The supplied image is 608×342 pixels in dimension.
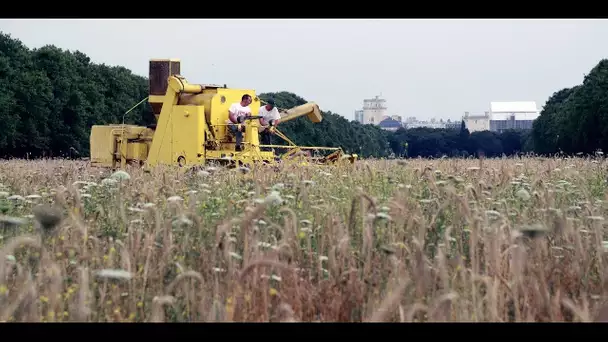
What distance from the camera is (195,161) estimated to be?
20.3 metres

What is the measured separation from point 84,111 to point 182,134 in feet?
122

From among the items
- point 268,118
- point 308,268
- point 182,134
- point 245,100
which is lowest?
point 308,268

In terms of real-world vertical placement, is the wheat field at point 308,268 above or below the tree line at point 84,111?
below

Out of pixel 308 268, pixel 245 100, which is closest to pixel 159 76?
pixel 245 100

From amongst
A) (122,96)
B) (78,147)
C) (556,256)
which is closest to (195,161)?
(556,256)

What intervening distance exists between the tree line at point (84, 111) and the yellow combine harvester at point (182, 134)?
73.6 feet

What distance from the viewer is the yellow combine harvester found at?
20.2m

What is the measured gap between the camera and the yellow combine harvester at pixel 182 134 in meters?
20.2

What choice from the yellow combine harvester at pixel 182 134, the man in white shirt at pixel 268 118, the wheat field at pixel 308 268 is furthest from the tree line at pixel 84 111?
the wheat field at pixel 308 268

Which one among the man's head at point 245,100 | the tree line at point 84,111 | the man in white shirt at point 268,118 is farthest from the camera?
the tree line at point 84,111

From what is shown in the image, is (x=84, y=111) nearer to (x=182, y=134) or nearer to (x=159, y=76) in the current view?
(x=159, y=76)

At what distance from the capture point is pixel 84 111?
55812mm

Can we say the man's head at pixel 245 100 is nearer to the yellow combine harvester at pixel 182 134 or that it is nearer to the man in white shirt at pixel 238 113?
the man in white shirt at pixel 238 113
